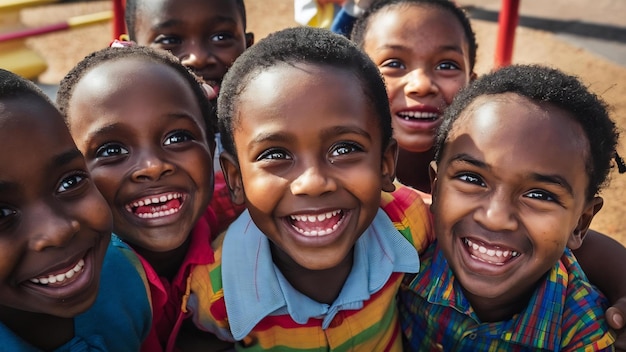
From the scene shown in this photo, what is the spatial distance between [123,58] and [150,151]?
33cm

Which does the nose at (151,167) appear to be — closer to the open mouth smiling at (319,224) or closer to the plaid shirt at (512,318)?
the open mouth smiling at (319,224)

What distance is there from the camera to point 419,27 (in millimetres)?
2518

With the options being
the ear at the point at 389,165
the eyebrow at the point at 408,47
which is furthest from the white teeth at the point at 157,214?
A: the eyebrow at the point at 408,47

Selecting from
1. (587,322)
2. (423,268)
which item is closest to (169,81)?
(423,268)

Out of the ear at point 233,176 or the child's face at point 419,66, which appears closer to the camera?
the ear at point 233,176

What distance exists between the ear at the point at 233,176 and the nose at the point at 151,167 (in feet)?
0.52

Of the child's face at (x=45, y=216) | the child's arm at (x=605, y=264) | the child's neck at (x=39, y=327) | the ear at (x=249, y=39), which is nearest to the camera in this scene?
the child's face at (x=45, y=216)

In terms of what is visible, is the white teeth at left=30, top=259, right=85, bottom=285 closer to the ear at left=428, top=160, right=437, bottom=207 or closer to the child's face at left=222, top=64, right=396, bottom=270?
the child's face at left=222, top=64, right=396, bottom=270

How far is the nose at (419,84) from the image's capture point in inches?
97.2

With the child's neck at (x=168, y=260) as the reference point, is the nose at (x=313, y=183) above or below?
above

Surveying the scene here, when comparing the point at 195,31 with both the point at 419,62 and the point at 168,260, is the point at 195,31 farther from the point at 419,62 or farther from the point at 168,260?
the point at 168,260

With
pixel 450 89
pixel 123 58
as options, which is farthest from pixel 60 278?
pixel 450 89

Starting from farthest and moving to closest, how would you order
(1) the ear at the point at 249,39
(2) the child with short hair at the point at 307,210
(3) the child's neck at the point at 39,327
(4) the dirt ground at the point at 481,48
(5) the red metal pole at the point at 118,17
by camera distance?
(4) the dirt ground at the point at 481,48, (5) the red metal pole at the point at 118,17, (1) the ear at the point at 249,39, (2) the child with short hair at the point at 307,210, (3) the child's neck at the point at 39,327

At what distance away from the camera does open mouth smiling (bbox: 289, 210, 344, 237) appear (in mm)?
1749
